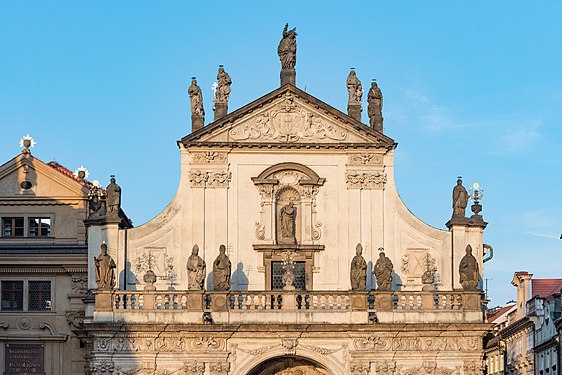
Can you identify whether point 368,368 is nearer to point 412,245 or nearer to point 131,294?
point 412,245

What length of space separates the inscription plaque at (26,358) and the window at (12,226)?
441cm

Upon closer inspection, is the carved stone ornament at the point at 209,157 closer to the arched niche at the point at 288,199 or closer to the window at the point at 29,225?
the arched niche at the point at 288,199

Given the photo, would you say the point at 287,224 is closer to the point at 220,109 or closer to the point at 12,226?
the point at 220,109

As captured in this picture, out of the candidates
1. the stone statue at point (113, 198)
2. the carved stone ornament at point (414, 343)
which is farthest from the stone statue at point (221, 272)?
the carved stone ornament at point (414, 343)

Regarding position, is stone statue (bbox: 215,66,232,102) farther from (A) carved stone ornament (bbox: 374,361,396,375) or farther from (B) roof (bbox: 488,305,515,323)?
(B) roof (bbox: 488,305,515,323)

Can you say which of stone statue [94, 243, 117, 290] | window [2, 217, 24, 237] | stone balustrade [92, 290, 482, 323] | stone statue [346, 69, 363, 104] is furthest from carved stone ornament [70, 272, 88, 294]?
stone statue [346, 69, 363, 104]

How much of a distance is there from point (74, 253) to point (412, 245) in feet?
42.7

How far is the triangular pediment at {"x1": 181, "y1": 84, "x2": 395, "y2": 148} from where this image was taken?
48.0 meters

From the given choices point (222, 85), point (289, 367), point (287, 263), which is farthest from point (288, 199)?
point (289, 367)

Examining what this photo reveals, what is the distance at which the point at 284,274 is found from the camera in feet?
155

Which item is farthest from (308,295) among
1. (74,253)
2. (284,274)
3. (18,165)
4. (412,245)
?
(18,165)

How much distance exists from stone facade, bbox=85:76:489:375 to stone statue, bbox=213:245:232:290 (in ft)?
1.38

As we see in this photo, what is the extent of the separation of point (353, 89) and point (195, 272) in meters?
9.37

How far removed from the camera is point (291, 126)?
48.4 meters
